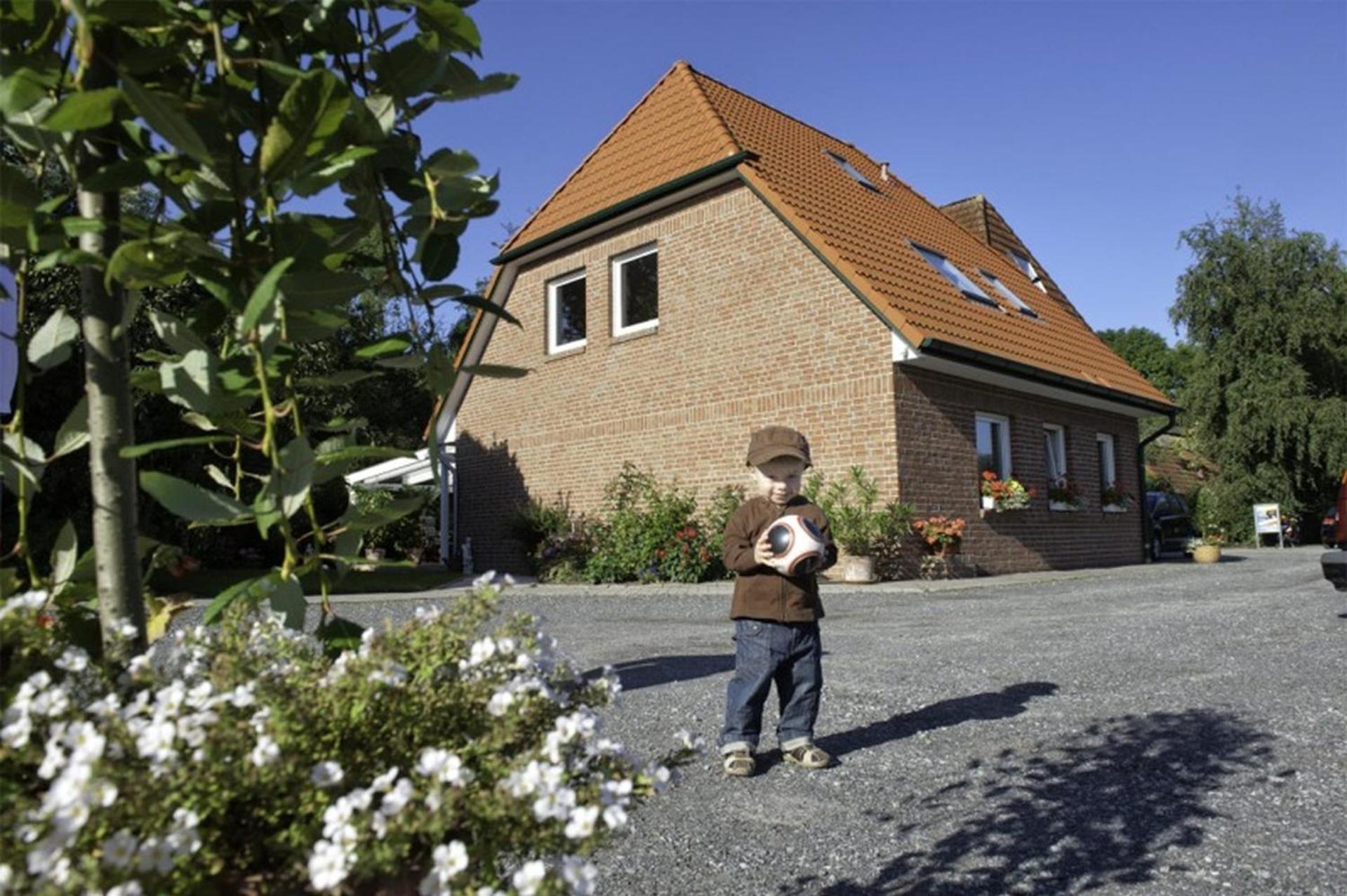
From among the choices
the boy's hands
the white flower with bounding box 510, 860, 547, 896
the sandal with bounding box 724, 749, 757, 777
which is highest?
→ the boy's hands

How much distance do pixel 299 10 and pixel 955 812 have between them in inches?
124

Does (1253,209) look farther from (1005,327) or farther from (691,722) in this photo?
(691,722)

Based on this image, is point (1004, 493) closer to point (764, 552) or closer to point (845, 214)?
point (845, 214)

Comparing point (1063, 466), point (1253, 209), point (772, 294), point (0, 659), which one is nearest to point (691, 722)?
point (0, 659)

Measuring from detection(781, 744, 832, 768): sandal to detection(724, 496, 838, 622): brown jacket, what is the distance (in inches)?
20.3

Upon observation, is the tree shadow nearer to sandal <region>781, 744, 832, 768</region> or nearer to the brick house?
sandal <region>781, 744, 832, 768</region>

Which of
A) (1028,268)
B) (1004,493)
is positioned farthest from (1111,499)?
(1028,268)

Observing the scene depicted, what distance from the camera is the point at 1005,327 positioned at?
14.5 metres

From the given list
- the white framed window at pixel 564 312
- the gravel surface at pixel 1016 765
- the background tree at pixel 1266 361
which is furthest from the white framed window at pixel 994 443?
the background tree at pixel 1266 361

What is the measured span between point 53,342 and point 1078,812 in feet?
10.8

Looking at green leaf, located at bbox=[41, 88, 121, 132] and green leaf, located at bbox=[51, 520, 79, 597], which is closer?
green leaf, located at bbox=[41, 88, 121, 132]

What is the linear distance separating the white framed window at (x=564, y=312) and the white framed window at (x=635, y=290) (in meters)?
0.99

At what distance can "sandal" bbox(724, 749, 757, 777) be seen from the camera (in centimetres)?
386

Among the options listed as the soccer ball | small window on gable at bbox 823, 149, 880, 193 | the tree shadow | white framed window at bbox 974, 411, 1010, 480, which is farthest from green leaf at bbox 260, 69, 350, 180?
small window on gable at bbox 823, 149, 880, 193
